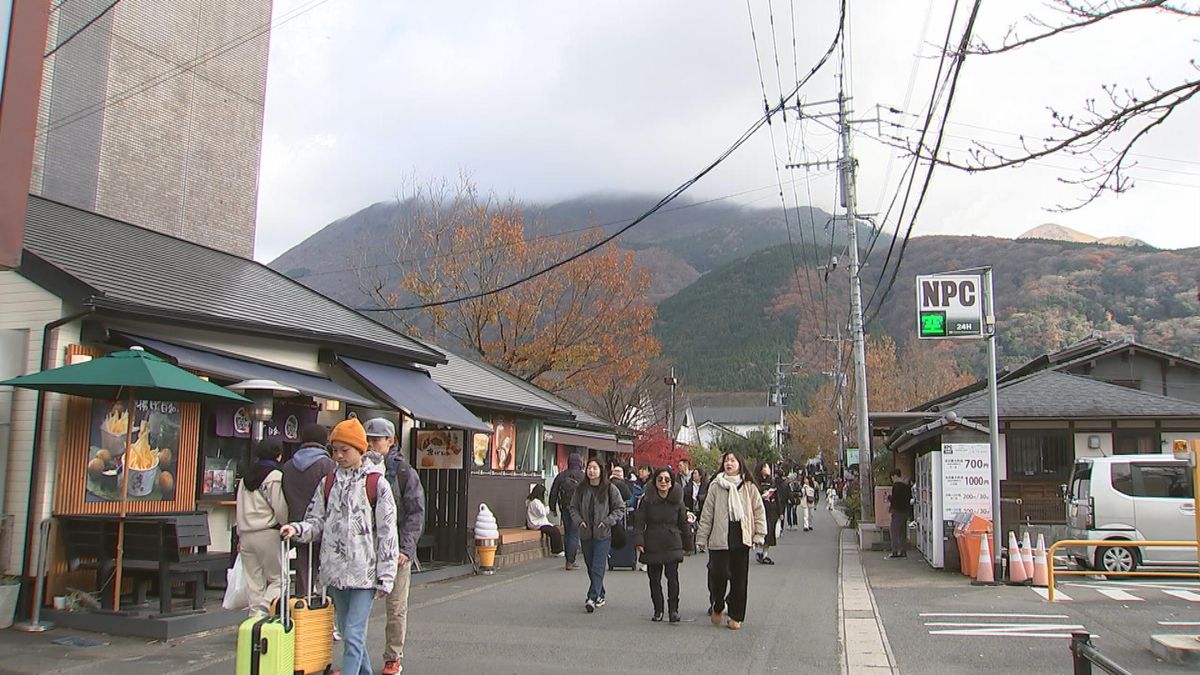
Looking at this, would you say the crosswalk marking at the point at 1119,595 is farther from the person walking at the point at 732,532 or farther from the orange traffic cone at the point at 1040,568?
the person walking at the point at 732,532

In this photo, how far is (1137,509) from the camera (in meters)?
15.5

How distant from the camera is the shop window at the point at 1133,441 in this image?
23.2m

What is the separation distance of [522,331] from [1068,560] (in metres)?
20.7

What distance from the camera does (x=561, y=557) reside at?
61.1 feet

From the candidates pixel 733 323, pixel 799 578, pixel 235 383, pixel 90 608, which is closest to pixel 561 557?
pixel 799 578

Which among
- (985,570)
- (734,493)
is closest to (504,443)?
(985,570)

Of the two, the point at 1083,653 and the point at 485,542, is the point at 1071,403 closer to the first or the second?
the point at 485,542

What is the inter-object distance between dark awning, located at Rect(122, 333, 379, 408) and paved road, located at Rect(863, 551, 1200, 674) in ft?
22.6

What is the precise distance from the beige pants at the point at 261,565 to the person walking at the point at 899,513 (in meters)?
13.6

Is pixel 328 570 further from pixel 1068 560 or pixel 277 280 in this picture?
pixel 1068 560

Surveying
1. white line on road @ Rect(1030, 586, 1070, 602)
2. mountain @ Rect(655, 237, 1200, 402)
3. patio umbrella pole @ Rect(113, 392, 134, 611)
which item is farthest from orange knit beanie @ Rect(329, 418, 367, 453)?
mountain @ Rect(655, 237, 1200, 402)

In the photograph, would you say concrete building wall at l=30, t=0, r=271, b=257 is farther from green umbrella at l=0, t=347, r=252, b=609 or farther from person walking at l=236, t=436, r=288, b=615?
person walking at l=236, t=436, r=288, b=615

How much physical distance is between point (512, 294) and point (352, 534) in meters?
28.3

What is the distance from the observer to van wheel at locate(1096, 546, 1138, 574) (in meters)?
15.3
